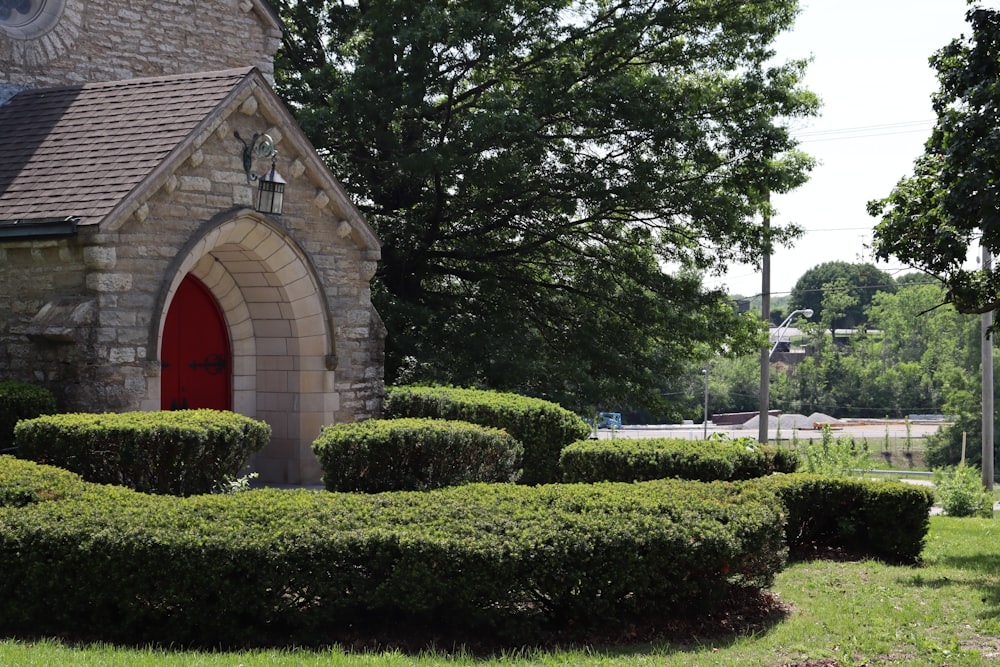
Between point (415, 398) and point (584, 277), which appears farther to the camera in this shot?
point (584, 277)

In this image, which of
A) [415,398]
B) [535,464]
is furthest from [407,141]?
[535,464]

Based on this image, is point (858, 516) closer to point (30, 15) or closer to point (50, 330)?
point (50, 330)

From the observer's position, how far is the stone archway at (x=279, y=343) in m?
12.9

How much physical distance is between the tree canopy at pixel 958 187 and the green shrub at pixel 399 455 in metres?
4.89

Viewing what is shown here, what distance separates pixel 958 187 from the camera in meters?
9.80

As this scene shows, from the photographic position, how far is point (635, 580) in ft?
22.2

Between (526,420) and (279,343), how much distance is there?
130 inches

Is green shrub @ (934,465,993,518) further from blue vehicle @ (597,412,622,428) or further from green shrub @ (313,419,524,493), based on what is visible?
green shrub @ (313,419,524,493)

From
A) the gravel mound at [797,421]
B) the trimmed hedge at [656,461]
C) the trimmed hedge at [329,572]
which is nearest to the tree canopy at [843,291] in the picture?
the gravel mound at [797,421]

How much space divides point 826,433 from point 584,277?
6.97 metres

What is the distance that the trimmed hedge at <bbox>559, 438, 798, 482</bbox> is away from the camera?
1028 centimetres

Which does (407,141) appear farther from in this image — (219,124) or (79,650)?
(79,650)

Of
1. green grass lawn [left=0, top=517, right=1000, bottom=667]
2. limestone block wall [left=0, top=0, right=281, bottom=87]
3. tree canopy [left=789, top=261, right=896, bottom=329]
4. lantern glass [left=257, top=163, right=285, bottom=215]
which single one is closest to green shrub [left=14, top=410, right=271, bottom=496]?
green grass lawn [left=0, top=517, right=1000, bottom=667]

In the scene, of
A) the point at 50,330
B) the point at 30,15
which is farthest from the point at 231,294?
the point at 30,15
